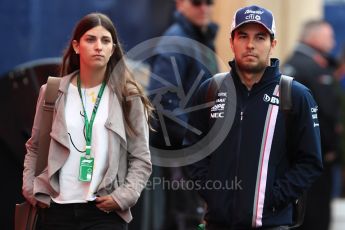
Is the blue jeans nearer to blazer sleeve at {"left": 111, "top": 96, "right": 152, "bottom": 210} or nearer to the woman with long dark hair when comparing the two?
the woman with long dark hair

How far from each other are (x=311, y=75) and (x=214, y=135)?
4549 mm

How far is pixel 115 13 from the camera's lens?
8.57 meters

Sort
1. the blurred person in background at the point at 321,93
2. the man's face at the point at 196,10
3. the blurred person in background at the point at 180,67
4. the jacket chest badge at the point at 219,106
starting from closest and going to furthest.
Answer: the jacket chest badge at the point at 219,106 < the blurred person in background at the point at 180,67 < the man's face at the point at 196,10 < the blurred person in background at the point at 321,93

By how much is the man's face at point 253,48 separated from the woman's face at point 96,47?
76cm

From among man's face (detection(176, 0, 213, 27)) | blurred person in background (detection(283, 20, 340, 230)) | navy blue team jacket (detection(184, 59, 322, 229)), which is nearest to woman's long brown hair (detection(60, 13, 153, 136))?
navy blue team jacket (detection(184, 59, 322, 229))

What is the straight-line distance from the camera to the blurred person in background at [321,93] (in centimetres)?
983

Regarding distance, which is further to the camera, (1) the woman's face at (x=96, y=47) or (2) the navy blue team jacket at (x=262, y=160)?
(1) the woman's face at (x=96, y=47)

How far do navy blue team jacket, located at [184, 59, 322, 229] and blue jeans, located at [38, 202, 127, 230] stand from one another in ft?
1.91

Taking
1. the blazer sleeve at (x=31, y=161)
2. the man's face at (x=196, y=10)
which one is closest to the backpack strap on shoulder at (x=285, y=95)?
the blazer sleeve at (x=31, y=161)

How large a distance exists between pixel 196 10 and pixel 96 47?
269cm

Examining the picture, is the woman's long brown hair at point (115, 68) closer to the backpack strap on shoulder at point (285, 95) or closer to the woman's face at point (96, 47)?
the woman's face at point (96, 47)

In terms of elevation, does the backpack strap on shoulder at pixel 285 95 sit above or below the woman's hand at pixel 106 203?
above

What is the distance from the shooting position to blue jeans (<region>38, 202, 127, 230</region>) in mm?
5258

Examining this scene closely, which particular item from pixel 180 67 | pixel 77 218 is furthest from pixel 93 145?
pixel 180 67
